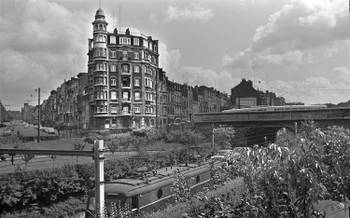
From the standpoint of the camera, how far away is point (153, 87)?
83.6 m

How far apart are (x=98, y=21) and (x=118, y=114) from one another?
60.3 feet

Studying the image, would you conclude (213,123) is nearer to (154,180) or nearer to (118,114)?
(118,114)

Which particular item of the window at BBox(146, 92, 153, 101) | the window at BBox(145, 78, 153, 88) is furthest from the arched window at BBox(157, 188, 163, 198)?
the window at BBox(145, 78, 153, 88)

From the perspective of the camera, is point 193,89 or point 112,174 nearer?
point 112,174

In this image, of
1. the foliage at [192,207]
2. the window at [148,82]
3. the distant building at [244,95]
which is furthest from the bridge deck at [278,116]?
the distant building at [244,95]

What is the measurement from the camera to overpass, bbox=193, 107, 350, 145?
4794 cm

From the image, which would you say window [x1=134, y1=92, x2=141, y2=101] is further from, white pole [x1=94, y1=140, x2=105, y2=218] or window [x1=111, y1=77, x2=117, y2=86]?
white pole [x1=94, y1=140, x2=105, y2=218]

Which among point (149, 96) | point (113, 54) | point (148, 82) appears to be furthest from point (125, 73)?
point (149, 96)

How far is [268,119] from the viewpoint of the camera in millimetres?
53406

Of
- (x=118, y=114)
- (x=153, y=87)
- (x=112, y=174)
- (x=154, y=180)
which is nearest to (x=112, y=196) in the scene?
(x=154, y=180)

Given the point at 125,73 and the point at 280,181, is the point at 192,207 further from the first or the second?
the point at 125,73

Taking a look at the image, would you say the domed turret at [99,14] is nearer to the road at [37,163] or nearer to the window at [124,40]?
the window at [124,40]

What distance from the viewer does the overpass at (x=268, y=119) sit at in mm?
47938

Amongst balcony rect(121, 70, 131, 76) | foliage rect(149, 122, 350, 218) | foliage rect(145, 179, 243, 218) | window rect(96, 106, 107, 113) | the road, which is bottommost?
the road
